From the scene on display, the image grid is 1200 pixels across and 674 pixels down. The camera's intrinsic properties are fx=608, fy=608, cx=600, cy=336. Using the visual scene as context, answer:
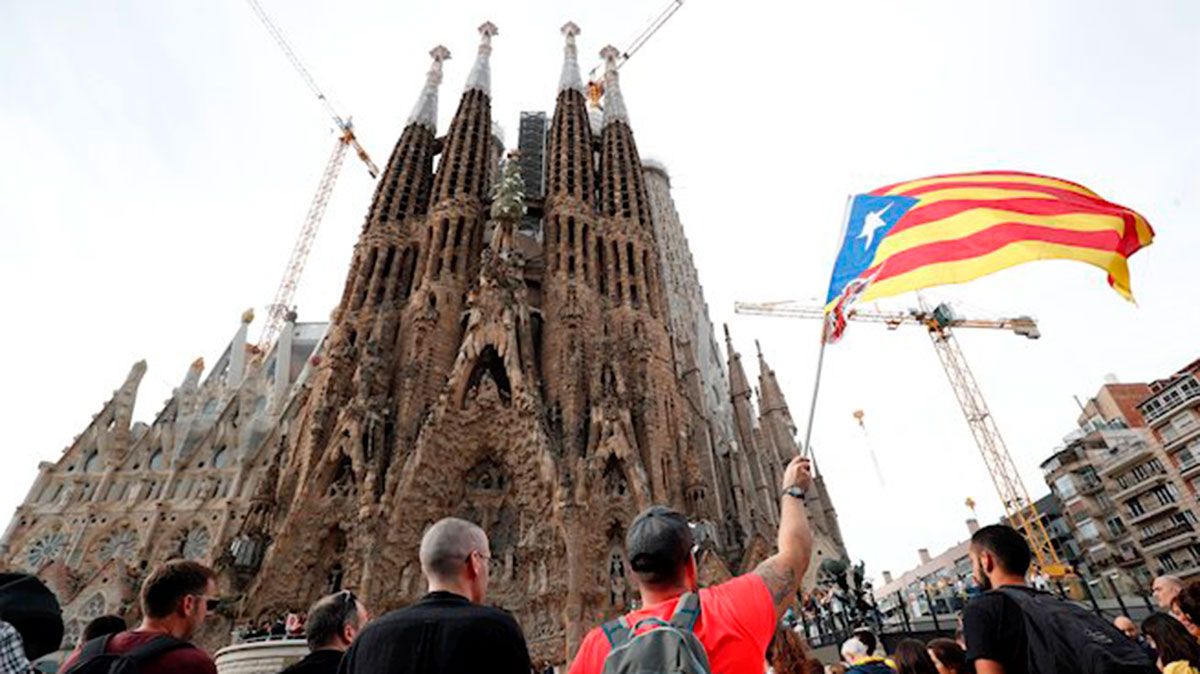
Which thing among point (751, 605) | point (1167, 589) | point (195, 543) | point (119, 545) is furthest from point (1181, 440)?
point (119, 545)

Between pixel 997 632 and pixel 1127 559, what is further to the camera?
pixel 1127 559

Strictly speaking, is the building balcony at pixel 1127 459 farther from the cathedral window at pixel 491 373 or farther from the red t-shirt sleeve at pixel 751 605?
the red t-shirt sleeve at pixel 751 605

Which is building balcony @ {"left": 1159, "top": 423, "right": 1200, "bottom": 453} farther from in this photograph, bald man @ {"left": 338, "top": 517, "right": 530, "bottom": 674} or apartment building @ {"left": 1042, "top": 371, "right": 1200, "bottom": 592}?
bald man @ {"left": 338, "top": 517, "right": 530, "bottom": 674}

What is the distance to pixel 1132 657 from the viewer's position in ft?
7.25

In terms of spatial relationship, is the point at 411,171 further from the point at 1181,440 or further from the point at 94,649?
the point at 1181,440

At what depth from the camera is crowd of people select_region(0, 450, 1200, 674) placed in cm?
201

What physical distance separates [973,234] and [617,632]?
5174 millimetres

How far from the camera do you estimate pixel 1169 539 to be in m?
37.7

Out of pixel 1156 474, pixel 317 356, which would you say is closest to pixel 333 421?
pixel 317 356

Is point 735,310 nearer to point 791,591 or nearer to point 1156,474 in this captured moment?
point 1156,474

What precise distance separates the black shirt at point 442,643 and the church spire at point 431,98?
3587cm

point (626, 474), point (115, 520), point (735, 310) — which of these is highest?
point (735, 310)

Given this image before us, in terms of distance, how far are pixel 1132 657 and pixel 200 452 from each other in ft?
119

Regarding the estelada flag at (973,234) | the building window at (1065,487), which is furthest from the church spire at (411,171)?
the building window at (1065,487)
